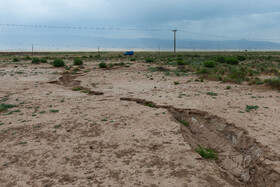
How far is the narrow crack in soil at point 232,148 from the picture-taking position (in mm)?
5062

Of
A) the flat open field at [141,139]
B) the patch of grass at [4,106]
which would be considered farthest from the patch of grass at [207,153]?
the patch of grass at [4,106]

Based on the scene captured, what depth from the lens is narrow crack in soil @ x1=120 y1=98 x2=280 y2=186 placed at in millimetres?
5062

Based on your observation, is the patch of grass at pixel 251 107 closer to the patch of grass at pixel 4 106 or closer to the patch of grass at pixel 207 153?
the patch of grass at pixel 207 153


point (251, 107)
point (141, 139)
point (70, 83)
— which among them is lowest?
point (141, 139)

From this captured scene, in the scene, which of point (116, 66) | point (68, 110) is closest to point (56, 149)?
point (68, 110)

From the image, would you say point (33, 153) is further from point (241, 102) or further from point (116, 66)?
point (116, 66)

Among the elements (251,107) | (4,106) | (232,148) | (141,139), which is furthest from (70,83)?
(232,148)

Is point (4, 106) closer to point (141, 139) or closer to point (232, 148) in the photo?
point (141, 139)

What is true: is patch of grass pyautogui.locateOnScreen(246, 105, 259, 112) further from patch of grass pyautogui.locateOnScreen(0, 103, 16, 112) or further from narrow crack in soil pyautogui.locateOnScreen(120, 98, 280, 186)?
patch of grass pyautogui.locateOnScreen(0, 103, 16, 112)

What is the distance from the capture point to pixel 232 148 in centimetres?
650

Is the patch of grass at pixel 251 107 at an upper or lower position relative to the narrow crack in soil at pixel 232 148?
Answer: upper

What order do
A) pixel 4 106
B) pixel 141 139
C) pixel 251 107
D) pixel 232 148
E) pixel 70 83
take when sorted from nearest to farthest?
pixel 232 148, pixel 141 139, pixel 251 107, pixel 4 106, pixel 70 83

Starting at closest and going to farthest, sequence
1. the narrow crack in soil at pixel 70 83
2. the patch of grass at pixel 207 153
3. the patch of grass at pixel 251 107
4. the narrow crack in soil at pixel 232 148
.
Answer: the narrow crack in soil at pixel 232 148 < the patch of grass at pixel 207 153 < the patch of grass at pixel 251 107 < the narrow crack in soil at pixel 70 83

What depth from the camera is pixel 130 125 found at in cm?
767
